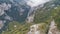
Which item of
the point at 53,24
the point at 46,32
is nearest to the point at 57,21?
the point at 53,24

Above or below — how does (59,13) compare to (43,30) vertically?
above

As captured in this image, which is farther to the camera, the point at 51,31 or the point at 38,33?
the point at 38,33

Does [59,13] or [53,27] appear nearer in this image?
[53,27]

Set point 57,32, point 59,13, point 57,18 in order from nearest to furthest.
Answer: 1. point 57,32
2. point 57,18
3. point 59,13

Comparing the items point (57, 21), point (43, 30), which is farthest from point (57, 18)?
point (43, 30)

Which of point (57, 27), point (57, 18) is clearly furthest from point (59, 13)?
point (57, 27)

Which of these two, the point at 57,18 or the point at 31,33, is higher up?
the point at 57,18

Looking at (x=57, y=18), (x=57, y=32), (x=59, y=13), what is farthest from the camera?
(x=59, y=13)

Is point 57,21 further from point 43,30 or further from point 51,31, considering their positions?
point 43,30

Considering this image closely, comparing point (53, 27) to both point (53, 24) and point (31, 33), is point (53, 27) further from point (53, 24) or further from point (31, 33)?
point (31, 33)
